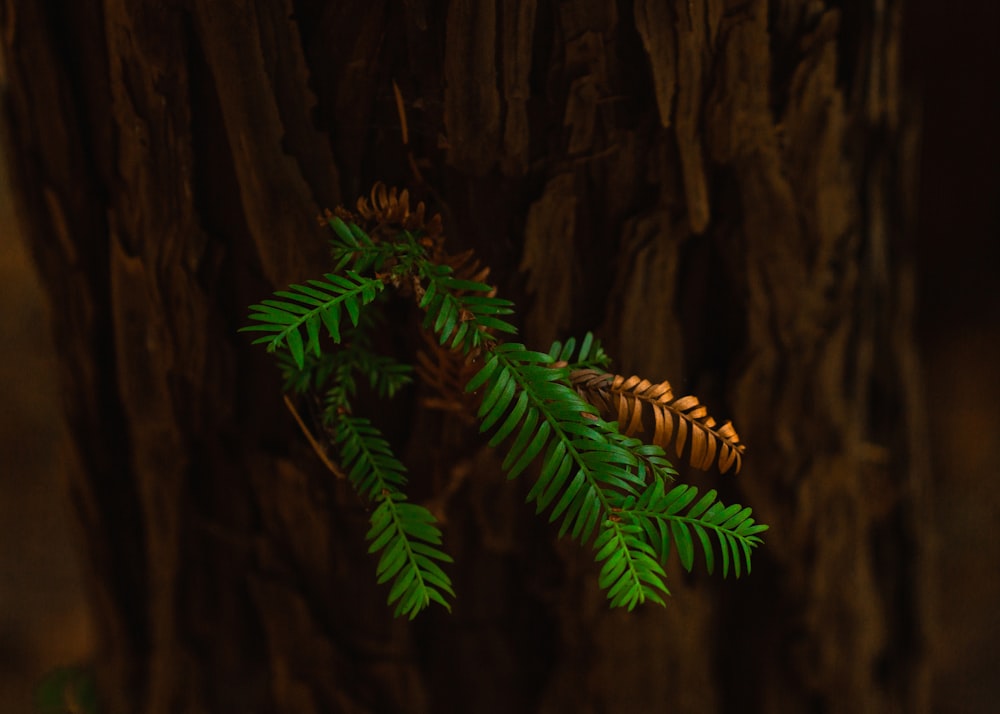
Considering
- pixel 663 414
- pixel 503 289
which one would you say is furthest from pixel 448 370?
pixel 663 414

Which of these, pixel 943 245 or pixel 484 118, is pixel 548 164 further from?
pixel 943 245

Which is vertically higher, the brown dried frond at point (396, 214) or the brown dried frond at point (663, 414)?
the brown dried frond at point (396, 214)

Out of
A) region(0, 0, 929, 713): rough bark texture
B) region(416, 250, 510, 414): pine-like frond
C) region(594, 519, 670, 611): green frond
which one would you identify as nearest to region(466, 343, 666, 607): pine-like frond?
region(594, 519, 670, 611): green frond

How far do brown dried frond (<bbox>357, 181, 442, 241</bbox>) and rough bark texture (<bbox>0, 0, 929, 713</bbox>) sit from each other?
0.23 feet

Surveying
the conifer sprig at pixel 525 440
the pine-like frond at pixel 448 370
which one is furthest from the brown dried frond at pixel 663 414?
the pine-like frond at pixel 448 370

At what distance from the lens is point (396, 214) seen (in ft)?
2.17

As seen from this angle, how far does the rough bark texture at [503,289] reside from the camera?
2.35ft

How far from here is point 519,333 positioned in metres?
0.79

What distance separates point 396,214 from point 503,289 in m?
0.15

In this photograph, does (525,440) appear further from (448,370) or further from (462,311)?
(448,370)

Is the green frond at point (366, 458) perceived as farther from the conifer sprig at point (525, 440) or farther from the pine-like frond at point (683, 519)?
the pine-like frond at point (683, 519)

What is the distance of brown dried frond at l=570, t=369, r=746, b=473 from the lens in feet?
1.89

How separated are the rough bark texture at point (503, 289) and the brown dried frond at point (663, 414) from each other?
20 centimetres

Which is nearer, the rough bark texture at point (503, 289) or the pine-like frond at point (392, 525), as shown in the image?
the pine-like frond at point (392, 525)
